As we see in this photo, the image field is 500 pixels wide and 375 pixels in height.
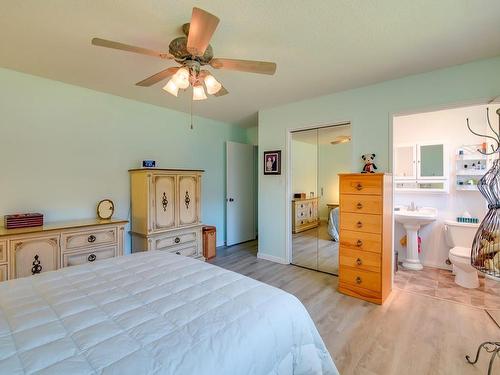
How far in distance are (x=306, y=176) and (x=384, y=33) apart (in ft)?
Answer: 6.74

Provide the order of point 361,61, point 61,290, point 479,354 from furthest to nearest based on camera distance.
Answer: point 361,61
point 479,354
point 61,290

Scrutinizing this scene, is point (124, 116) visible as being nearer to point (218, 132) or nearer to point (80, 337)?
point (218, 132)

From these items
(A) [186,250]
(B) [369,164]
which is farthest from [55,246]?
(B) [369,164]

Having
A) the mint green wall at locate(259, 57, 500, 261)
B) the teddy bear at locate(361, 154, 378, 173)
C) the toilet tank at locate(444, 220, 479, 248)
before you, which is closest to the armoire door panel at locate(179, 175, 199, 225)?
the mint green wall at locate(259, 57, 500, 261)

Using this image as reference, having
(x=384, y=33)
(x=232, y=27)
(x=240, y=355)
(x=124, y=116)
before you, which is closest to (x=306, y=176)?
(x=384, y=33)

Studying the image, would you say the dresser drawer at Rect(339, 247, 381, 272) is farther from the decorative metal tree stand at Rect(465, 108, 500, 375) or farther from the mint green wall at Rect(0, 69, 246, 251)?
the mint green wall at Rect(0, 69, 246, 251)

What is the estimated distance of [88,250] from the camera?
8.66 ft

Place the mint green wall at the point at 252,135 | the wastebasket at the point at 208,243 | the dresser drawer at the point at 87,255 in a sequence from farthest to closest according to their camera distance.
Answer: the mint green wall at the point at 252,135, the wastebasket at the point at 208,243, the dresser drawer at the point at 87,255

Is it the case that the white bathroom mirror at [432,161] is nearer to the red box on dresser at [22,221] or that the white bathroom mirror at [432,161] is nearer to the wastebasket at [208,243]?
the wastebasket at [208,243]

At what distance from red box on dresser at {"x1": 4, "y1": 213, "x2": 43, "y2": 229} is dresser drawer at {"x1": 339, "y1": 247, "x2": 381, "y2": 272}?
3199 millimetres

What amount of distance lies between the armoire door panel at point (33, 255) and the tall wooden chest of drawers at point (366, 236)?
296cm

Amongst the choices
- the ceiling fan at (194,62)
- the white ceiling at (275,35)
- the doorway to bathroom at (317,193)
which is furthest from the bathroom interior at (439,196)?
the ceiling fan at (194,62)

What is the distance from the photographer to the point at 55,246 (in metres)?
2.42

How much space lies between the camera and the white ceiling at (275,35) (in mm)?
1611
